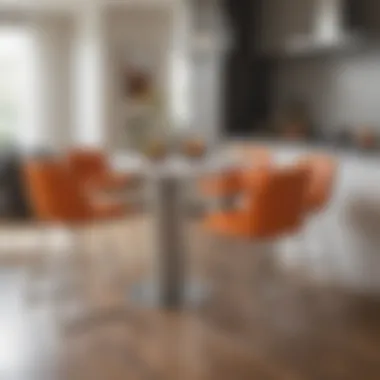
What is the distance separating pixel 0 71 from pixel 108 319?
659 centimetres

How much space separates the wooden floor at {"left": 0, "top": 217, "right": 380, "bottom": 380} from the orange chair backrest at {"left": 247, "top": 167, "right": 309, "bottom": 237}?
0.53 metres

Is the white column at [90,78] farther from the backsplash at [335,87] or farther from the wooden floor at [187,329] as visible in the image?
the wooden floor at [187,329]

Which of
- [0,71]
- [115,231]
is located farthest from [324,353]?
[0,71]

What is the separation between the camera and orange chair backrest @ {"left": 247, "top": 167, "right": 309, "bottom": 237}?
4.83m

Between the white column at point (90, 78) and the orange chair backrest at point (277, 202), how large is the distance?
5293 millimetres

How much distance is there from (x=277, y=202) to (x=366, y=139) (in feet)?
4.34

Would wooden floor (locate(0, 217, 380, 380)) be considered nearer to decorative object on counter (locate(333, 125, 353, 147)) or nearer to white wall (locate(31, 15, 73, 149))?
decorative object on counter (locate(333, 125, 353, 147))

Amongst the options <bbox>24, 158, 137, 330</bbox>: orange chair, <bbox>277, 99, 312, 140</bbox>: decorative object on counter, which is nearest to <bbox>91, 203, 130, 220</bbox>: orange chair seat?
<bbox>24, 158, 137, 330</bbox>: orange chair

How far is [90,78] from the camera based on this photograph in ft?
33.3

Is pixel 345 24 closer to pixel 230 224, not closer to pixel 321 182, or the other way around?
pixel 321 182

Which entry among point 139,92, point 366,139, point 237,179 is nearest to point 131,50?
point 139,92

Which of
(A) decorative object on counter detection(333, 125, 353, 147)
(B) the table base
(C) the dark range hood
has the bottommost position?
(B) the table base

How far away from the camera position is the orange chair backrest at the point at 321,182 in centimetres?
555

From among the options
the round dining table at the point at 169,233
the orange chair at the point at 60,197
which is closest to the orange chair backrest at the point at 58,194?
the orange chair at the point at 60,197
